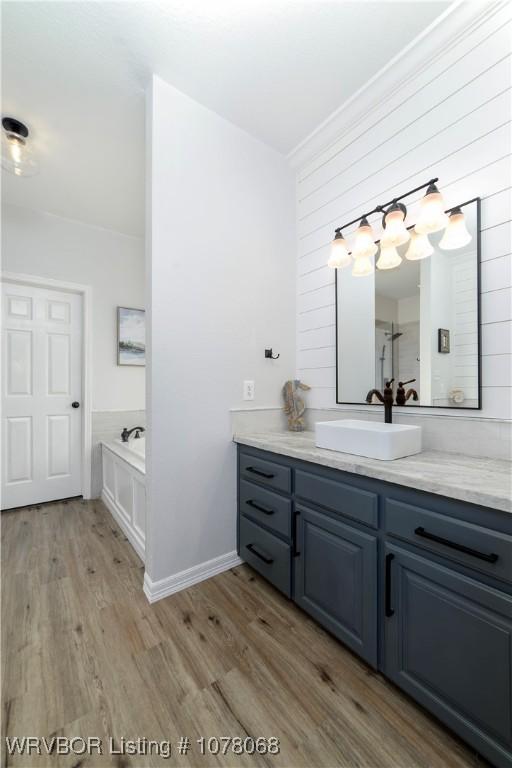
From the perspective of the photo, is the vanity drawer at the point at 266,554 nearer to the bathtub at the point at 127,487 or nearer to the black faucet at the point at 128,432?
the bathtub at the point at 127,487

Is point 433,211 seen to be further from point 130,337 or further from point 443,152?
point 130,337

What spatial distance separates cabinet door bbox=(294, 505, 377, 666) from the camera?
116 centimetres

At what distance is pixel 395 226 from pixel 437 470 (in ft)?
3.84

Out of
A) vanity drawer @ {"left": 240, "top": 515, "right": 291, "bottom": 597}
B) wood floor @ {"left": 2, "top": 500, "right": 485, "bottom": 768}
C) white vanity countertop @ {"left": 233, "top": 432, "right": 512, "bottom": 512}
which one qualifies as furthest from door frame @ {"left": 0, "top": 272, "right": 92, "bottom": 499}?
white vanity countertop @ {"left": 233, "top": 432, "right": 512, "bottom": 512}

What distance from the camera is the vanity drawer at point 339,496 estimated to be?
116 centimetres

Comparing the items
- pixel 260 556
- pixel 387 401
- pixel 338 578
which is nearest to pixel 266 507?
pixel 260 556

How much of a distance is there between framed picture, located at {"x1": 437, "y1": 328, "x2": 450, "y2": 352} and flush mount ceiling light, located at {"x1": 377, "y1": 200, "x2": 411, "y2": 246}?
0.49 m

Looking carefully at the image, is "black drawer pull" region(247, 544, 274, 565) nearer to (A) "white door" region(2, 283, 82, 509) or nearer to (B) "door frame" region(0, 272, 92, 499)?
(B) "door frame" region(0, 272, 92, 499)

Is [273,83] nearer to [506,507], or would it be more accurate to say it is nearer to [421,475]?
[421,475]

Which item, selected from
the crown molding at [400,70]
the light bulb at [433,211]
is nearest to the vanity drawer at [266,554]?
the light bulb at [433,211]

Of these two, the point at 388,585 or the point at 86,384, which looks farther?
the point at 86,384

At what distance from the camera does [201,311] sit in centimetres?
178

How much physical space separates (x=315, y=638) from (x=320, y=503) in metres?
0.61

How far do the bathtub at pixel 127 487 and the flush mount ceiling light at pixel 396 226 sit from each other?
6.35 feet
